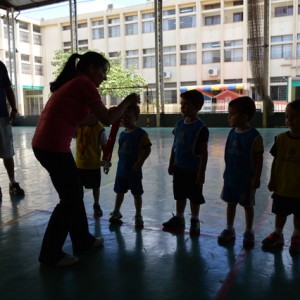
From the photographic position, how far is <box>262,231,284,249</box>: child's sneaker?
2.53m

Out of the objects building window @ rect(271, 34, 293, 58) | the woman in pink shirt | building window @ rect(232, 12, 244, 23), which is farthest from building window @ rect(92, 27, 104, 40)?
the woman in pink shirt

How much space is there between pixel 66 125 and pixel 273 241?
5.06 feet

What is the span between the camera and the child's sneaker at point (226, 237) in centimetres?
261


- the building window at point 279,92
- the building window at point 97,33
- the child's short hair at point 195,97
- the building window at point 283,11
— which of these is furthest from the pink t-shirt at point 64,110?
the building window at point 97,33

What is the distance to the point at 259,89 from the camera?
44.3 feet

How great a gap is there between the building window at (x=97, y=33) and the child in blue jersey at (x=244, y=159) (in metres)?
29.3

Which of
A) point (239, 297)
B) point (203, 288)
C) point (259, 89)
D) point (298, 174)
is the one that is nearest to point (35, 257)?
point (203, 288)

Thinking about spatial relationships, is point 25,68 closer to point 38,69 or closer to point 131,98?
point 38,69

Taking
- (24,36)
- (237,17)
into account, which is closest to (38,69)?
(24,36)

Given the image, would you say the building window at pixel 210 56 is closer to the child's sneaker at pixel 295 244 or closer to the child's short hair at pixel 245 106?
the child's short hair at pixel 245 106

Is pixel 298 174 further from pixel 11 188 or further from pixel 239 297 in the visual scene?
pixel 11 188

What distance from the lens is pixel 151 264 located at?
231cm

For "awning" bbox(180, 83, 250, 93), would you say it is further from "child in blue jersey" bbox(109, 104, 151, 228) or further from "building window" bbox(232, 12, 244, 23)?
"child in blue jersey" bbox(109, 104, 151, 228)

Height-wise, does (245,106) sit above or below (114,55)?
below
